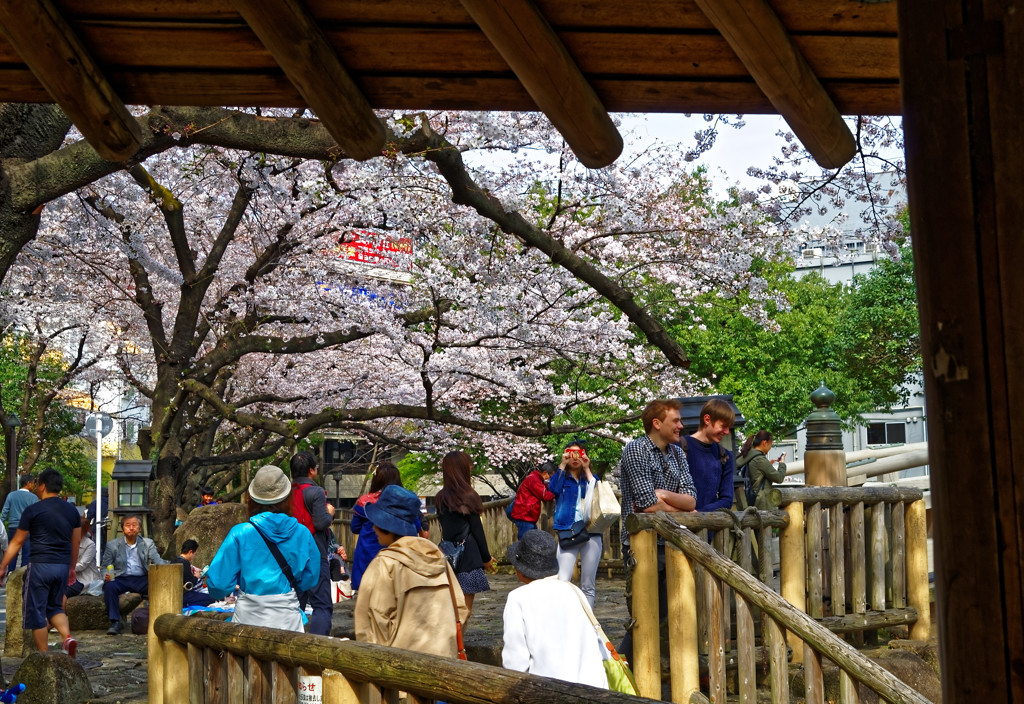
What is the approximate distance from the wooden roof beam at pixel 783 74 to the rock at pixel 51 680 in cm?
635

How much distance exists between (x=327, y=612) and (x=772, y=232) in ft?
26.5

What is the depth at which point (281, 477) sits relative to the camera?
239 inches

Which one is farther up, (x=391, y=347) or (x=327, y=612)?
(x=391, y=347)

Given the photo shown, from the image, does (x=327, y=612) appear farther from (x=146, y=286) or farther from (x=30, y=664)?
(x=146, y=286)

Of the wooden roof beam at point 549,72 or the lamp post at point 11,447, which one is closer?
the wooden roof beam at point 549,72

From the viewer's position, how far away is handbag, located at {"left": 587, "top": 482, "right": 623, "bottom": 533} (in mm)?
8734

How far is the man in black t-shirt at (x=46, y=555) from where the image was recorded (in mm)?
8711

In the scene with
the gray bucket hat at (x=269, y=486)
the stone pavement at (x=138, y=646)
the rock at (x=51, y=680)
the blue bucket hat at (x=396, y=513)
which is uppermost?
the gray bucket hat at (x=269, y=486)

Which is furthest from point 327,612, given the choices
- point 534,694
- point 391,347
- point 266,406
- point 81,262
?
point 266,406

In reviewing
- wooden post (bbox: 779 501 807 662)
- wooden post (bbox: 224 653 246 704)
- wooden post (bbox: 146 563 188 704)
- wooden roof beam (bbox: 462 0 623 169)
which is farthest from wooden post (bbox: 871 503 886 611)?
wooden roof beam (bbox: 462 0 623 169)

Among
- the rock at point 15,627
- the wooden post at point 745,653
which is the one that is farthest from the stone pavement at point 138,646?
the wooden post at point 745,653

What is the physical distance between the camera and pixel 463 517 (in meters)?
8.38

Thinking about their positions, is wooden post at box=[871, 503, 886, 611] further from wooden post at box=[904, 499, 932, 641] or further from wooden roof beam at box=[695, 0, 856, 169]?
wooden roof beam at box=[695, 0, 856, 169]

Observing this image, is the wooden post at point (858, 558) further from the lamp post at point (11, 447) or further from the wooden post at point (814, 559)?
the lamp post at point (11, 447)
